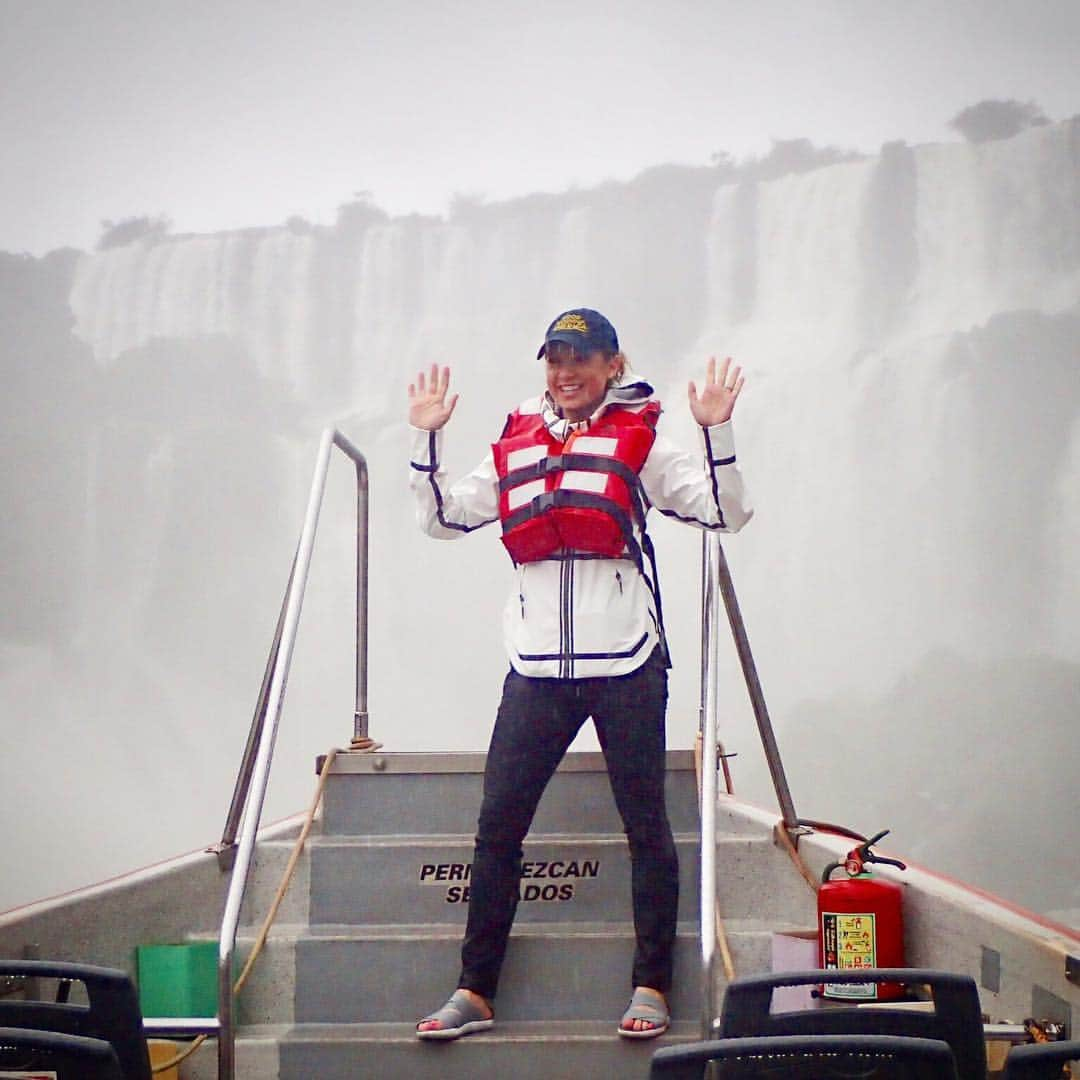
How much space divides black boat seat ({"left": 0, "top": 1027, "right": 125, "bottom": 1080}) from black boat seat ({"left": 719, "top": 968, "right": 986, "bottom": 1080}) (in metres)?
0.59

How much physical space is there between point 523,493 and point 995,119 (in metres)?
5.53

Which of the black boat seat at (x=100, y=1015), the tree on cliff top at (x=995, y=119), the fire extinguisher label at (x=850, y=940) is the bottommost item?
the fire extinguisher label at (x=850, y=940)

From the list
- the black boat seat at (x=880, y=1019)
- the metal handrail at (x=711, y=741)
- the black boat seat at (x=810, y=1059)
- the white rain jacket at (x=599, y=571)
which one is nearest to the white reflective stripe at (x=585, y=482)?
the white rain jacket at (x=599, y=571)

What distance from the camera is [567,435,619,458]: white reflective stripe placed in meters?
2.41

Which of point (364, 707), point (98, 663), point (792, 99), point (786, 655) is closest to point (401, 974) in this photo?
point (364, 707)

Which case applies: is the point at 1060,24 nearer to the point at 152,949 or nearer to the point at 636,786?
the point at 636,786

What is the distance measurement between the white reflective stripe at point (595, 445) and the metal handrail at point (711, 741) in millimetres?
422

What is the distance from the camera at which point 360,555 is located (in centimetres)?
340

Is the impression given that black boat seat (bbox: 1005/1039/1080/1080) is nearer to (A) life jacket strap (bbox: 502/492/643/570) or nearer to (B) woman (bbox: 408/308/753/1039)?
(B) woman (bbox: 408/308/753/1039)

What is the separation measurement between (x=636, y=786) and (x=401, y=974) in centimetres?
64

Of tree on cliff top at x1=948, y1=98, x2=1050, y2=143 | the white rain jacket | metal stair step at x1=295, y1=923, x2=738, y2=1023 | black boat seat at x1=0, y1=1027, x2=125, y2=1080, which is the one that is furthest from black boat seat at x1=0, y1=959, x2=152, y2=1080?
tree on cliff top at x1=948, y1=98, x2=1050, y2=143

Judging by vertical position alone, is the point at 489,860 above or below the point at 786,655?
below

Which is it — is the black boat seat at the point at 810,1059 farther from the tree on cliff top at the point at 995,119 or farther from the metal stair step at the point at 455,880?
the tree on cliff top at the point at 995,119

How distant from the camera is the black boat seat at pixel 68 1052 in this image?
1.16 m
